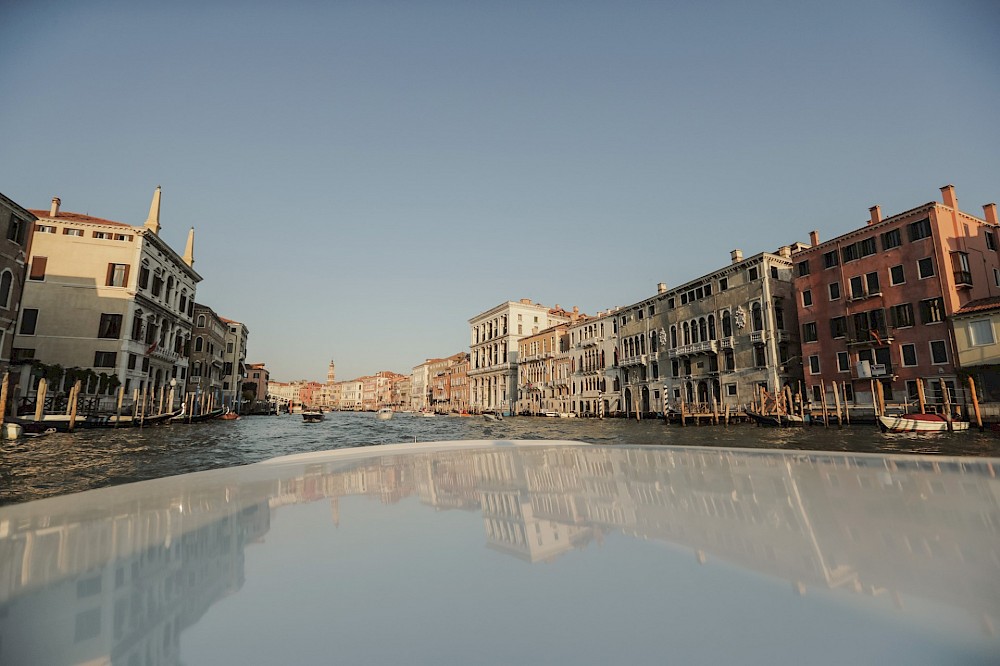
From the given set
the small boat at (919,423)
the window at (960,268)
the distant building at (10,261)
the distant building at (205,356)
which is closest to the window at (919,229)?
the window at (960,268)

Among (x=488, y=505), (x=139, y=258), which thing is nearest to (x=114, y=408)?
(x=139, y=258)

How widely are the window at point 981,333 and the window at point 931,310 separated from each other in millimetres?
1383

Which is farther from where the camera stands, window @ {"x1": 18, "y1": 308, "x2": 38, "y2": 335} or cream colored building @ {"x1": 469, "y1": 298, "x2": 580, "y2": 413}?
cream colored building @ {"x1": 469, "y1": 298, "x2": 580, "y2": 413}

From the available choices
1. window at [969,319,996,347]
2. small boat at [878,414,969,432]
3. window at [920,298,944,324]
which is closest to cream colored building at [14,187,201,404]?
small boat at [878,414,969,432]

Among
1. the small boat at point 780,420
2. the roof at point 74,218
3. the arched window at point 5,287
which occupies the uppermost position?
the roof at point 74,218

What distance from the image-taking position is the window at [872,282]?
23.5m

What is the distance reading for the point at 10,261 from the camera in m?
19.9

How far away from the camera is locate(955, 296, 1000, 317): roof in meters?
18.9

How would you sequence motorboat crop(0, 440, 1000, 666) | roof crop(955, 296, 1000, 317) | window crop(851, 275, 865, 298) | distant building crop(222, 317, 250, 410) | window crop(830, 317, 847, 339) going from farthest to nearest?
distant building crop(222, 317, 250, 410) < window crop(830, 317, 847, 339) < window crop(851, 275, 865, 298) < roof crop(955, 296, 1000, 317) < motorboat crop(0, 440, 1000, 666)

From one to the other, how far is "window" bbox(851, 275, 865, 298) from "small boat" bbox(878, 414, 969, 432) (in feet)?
27.3

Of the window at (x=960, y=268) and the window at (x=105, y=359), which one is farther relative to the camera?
the window at (x=105, y=359)

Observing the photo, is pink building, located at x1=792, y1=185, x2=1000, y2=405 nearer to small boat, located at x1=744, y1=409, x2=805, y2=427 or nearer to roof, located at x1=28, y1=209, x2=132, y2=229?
small boat, located at x1=744, y1=409, x2=805, y2=427

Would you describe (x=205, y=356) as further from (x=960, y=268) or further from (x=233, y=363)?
(x=960, y=268)

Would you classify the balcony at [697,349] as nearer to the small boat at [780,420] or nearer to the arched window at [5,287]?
the small boat at [780,420]
